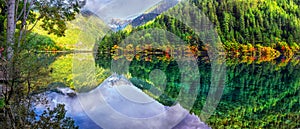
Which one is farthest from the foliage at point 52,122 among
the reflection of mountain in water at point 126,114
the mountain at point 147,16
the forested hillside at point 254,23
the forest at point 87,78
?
the forested hillside at point 254,23

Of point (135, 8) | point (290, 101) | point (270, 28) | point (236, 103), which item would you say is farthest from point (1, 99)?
point (270, 28)

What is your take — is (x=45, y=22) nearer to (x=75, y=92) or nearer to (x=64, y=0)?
(x=64, y=0)

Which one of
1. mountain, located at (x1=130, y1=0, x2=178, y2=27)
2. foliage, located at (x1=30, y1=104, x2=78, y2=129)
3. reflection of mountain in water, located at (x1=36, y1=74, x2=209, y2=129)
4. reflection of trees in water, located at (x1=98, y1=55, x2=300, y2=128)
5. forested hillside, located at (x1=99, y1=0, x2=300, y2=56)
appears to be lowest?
reflection of trees in water, located at (x1=98, y1=55, x2=300, y2=128)

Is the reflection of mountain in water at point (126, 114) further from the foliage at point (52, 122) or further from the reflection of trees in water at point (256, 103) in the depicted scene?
the foliage at point (52, 122)

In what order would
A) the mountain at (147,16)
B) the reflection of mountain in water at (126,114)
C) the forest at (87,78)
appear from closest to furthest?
the forest at (87,78) < the reflection of mountain in water at (126,114) < the mountain at (147,16)

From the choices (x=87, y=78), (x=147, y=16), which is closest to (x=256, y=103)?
(x=147, y=16)

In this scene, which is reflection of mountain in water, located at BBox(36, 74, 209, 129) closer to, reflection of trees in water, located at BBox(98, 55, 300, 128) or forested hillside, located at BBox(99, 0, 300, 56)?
reflection of trees in water, located at BBox(98, 55, 300, 128)

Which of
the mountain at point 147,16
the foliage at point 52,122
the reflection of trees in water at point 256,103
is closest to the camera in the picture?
the foliage at point 52,122

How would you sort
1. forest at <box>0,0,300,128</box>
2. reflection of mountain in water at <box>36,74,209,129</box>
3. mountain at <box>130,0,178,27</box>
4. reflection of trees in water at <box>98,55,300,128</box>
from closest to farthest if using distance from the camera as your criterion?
forest at <box>0,0,300,128</box> → reflection of mountain in water at <box>36,74,209,129</box> → mountain at <box>130,0,178,27</box> → reflection of trees in water at <box>98,55,300,128</box>

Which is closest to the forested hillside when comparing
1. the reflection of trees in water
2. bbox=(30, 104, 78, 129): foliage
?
the reflection of trees in water
